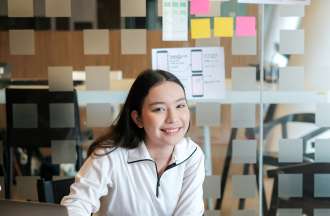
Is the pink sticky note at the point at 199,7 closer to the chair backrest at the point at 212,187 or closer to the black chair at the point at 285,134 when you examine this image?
the black chair at the point at 285,134

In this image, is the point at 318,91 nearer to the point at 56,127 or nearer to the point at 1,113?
the point at 56,127

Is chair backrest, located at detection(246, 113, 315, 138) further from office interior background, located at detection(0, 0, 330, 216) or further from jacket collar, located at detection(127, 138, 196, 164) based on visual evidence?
jacket collar, located at detection(127, 138, 196, 164)

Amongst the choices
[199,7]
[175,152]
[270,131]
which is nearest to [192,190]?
[175,152]

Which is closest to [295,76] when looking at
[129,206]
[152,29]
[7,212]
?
[152,29]

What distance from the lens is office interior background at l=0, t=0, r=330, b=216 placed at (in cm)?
220

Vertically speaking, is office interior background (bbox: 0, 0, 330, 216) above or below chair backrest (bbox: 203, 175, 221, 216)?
above

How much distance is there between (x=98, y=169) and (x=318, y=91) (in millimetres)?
1239

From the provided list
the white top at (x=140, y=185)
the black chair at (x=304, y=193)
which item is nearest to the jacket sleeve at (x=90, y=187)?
the white top at (x=140, y=185)

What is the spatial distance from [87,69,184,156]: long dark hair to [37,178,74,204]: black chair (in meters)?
0.14

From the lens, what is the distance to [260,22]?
7.32 ft

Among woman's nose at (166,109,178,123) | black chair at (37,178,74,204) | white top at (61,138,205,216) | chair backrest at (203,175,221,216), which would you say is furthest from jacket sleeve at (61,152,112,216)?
chair backrest at (203,175,221,216)

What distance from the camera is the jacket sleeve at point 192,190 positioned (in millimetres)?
1571

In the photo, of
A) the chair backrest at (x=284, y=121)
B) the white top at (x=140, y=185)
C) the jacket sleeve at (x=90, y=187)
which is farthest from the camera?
the chair backrest at (x=284, y=121)

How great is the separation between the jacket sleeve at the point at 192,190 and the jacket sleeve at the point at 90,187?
0.25 meters
